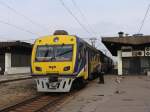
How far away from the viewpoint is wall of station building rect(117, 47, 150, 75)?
3759 cm

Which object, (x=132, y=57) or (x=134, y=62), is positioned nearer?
(x=134, y=62)

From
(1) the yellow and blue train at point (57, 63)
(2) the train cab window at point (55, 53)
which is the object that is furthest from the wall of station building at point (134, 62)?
(2) the train cab window at point (55, 53)

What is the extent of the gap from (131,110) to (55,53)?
7486 millimetres

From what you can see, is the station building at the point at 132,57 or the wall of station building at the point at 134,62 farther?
the wall of station building at the point at 134,62

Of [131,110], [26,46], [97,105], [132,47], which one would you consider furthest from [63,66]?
[26,46]

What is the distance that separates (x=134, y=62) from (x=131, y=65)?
1.74 ft

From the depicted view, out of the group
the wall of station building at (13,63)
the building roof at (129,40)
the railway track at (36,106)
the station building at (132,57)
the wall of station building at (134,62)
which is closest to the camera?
the railway track at (36,106)

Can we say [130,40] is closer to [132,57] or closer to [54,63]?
[132,57]

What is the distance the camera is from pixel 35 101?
15.5 meters

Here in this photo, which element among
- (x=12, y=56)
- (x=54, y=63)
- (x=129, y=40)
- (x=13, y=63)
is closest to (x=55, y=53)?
(x=54, y=63)

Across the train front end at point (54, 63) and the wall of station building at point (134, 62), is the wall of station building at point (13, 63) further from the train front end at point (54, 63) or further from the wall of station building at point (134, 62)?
the train front end at point (54, 63)

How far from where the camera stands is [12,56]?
4819 centimetres

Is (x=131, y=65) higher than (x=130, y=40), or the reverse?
(x=130, y=40)

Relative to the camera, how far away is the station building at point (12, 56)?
46.3 metres
